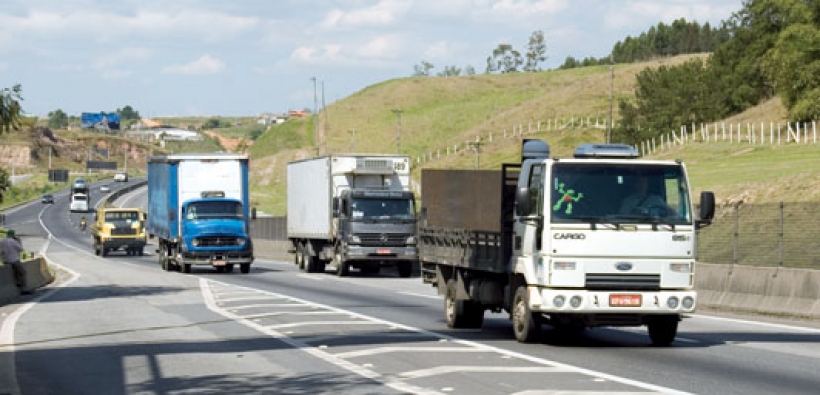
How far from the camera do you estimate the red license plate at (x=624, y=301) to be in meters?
17.3

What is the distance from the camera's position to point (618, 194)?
17.7 metres

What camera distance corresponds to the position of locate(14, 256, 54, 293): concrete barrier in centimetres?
3397

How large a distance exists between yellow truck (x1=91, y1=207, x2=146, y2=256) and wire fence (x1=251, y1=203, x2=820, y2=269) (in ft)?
135

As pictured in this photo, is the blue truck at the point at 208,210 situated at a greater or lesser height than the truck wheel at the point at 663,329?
greater

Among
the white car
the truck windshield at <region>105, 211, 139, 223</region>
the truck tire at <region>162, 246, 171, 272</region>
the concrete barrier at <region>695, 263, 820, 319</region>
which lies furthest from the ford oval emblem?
the white car

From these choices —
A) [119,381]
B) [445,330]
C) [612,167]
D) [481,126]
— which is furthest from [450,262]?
[481,126]

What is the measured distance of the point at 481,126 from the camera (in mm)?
176875

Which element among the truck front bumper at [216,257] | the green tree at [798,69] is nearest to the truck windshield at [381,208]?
the truck front bumper at [216,257]

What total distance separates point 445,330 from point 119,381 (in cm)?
703

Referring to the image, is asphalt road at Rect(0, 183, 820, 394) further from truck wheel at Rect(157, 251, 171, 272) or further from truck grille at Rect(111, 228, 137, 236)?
truck grille at Rect(111, 228, 137, 236)

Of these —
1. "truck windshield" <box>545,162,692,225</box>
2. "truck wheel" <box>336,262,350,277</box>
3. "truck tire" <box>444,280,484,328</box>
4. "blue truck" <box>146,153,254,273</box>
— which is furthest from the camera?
"blue truck" <box>146,153,254,273</box>

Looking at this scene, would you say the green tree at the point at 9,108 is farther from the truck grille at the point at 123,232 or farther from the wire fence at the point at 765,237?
the truck grille at the point at 123,232

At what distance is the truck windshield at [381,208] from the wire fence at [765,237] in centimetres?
1015

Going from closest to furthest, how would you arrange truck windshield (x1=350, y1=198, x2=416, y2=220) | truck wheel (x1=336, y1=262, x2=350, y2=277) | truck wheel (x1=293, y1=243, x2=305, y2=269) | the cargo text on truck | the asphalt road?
the asphalt road, the cargo text on truck, truck windshield (x1=350, y1=198, x2=416, y2=220), truck wheel (x1=336, y1=262, x2=350, y2=277), truck wheel (x1=293, y1=243, x2=305, y2=269)
